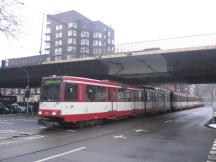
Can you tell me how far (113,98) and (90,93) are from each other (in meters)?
4.01

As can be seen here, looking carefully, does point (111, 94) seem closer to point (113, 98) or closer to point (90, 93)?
point (113, 98)

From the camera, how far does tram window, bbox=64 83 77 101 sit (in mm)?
A: 18422

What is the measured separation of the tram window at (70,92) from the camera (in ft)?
60.4

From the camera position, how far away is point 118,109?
2502 cm

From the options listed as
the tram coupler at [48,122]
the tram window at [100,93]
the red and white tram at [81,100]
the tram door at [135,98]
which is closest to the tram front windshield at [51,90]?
the red and white tram at [81,100]

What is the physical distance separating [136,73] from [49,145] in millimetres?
18913

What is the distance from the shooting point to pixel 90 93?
20469 mm

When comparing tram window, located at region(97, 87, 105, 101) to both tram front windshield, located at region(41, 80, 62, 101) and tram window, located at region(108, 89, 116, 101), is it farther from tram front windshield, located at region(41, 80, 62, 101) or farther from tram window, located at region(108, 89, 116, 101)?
tram front windshield, located at region(41, 80, 62, 101)

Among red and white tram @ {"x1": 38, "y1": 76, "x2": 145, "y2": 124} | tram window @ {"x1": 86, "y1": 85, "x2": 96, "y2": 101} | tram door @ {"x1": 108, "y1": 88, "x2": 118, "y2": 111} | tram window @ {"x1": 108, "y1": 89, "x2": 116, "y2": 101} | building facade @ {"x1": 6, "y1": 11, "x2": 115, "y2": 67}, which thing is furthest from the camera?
building facade @ {"x1": 6, "y1": 11, "x2": 115, "y2": 67}

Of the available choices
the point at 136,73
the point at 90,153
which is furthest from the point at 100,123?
the point at 90,153

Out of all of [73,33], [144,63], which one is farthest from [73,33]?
[144,63]

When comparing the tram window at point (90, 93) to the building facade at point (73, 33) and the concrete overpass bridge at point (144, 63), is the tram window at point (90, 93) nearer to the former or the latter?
the concrete overpass bridge at point (144, 63)

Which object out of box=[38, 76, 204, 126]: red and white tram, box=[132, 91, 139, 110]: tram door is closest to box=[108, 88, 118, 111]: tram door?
box=[38, 76, 204, 126]: red and white tram

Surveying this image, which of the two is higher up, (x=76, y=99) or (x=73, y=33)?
(x=73, y=33)
